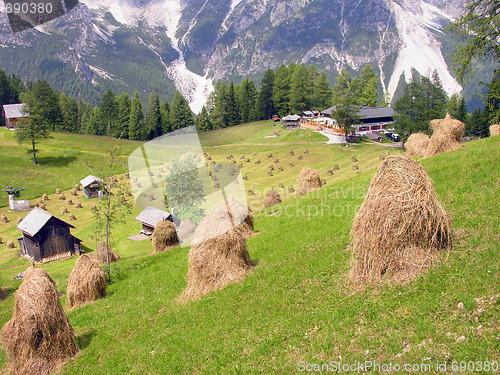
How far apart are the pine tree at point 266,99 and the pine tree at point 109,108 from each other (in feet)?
146

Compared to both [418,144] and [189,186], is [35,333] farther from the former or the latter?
[418,144]

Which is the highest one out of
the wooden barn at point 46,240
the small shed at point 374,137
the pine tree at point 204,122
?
the pine tree at point 204,122

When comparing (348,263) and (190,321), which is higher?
(348,263)

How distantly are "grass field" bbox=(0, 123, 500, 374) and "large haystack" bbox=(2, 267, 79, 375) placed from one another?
85cm

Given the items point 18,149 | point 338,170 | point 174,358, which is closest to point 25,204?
point 18,149

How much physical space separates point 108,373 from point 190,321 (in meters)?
2.82

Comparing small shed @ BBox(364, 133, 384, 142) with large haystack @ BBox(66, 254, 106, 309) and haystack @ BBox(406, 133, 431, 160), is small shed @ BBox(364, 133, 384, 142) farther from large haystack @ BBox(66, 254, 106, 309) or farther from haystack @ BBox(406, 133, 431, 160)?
large haystack @ BBox(66, 254, 106, 309)

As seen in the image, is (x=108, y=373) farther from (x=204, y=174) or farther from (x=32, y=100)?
(x=32, y=100)

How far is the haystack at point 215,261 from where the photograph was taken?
1405cm

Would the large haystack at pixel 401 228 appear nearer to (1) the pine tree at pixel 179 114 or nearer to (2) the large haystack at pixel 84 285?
(2) the large haystack at pixel 84 285

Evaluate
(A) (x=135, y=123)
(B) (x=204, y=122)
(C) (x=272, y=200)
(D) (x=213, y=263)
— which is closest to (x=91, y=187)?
(C) (x=272, y=200)

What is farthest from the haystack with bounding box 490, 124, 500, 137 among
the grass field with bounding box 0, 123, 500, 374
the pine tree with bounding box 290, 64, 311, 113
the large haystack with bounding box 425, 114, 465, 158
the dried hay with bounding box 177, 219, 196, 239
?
the pine tree with bounding box 290, 64, 311, 113

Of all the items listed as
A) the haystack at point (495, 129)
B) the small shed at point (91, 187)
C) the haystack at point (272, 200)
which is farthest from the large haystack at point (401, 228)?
the small shed at point (91, 187)

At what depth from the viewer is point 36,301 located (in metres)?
11.7
